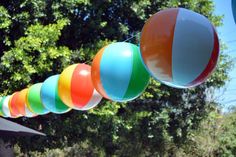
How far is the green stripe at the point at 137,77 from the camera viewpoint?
364 cm

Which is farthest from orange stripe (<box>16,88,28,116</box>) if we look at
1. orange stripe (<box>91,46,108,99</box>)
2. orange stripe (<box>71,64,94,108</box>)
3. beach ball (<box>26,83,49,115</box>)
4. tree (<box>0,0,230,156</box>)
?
tree (<box>0,0,230,156</box>)

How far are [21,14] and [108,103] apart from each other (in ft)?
8.05

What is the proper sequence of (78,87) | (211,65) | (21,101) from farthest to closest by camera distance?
(21,101) → (78,87) → (211,65)

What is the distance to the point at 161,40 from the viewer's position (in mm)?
2914

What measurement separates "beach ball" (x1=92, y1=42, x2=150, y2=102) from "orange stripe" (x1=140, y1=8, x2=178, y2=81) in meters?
0.55

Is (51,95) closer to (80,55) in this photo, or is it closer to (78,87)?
(78,87)

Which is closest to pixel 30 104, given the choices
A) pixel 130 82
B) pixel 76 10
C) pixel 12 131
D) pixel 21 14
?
pixel 12 131

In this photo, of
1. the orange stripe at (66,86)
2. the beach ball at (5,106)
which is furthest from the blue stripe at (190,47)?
the beach ball at (5,106)

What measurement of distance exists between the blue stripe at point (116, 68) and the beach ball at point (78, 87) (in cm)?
68

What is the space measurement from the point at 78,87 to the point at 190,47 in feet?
5.61

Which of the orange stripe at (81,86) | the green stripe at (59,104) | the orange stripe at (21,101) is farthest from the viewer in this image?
the orange stripe at (21,101)

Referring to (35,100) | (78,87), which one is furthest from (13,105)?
(78,87)

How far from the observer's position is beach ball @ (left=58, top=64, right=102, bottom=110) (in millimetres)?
4309

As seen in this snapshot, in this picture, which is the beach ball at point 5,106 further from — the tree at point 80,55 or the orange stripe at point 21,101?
the tree at point 80,55
